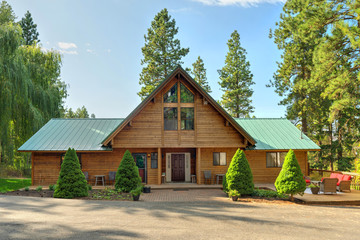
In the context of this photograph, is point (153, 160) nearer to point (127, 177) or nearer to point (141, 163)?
point (141, 163)

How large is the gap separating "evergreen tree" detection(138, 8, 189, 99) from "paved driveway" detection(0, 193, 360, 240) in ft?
83.7

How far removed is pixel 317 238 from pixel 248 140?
9673mm

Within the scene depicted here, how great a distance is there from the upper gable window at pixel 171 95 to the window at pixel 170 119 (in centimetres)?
55

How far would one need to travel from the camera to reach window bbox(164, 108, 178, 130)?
1692 cm

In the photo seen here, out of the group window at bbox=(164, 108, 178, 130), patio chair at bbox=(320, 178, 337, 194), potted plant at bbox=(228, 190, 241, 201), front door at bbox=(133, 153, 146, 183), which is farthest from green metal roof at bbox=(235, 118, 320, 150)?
front door at bbox=(133, 153, 146, 183)

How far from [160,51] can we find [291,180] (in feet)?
87.5

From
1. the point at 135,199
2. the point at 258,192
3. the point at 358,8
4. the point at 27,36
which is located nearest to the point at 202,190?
the point at 258,192

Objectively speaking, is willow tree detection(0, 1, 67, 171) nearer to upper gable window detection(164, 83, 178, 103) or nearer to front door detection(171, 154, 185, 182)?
upper gable window detection(164, 83, 178, 103)

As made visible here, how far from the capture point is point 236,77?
3506 cm

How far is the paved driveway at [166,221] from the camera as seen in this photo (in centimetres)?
681

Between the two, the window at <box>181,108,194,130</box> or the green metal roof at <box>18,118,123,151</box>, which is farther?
the window at <box>181,108,194,130</box>

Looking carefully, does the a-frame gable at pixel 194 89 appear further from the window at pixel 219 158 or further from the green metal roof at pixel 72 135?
the green metal roof at pixel 72 135

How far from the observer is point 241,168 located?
12641 millimetres

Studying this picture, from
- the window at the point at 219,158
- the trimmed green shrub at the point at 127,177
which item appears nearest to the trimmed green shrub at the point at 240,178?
the trimmed green shrub at the point at 127,177
